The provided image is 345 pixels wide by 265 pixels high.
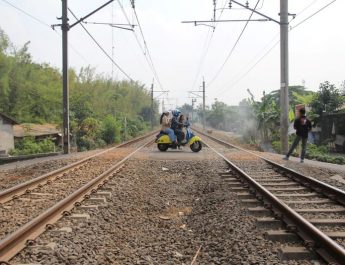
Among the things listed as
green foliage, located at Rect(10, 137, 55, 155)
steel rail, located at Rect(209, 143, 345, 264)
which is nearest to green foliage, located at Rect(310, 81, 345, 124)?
green foliage, located at Rect(10, 137, 55, 155)

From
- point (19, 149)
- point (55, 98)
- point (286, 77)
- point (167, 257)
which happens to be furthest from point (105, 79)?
point (167, 257)

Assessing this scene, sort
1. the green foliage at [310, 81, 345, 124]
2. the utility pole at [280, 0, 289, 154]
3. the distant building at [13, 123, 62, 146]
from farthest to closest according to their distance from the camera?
the distant building at [13, 123, 62, 146]
the green foliage at [310, 81, 345, 124]
the utility pole at [280, 0, 289, 154]

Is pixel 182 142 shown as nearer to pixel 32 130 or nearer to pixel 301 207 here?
pixel 301 207

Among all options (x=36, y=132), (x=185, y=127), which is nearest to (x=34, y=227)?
(x=185, y=127)

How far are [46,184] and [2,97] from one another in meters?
30.9

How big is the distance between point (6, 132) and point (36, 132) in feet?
15.9

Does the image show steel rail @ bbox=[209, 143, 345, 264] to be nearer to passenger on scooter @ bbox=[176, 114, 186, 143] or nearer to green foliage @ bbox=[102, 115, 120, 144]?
passenger on scooter @ bbox=[176, 114, 186, 143]

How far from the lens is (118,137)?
3916 centimetres

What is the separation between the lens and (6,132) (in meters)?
35.4

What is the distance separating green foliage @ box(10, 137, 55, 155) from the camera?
33.2 meters

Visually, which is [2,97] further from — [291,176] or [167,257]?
[167,257]

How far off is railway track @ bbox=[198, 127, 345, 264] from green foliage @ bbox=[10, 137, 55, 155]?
23815 mm

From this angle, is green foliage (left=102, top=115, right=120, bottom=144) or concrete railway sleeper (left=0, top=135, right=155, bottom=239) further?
green foliage (left=102, top=115, right=120, bottom=144)

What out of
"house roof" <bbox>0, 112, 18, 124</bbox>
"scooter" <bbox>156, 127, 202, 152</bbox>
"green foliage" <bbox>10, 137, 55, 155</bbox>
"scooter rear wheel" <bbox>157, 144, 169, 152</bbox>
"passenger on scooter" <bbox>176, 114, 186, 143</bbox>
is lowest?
"green foliage" <bbox>10, 137, 55, 155</bbox>
